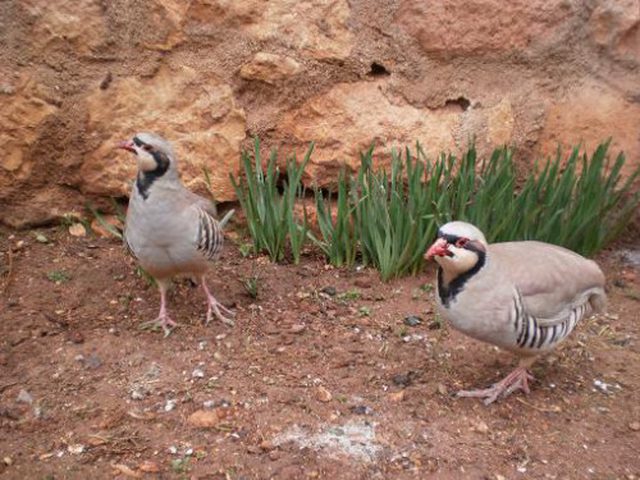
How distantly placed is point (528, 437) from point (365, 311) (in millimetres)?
1098

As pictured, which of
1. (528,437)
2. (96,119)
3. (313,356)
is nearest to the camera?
(528,437)

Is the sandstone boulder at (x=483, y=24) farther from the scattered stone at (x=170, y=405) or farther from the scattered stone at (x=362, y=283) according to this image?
the scattered stone at (x=170, y=405)

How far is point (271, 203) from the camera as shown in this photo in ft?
13.6

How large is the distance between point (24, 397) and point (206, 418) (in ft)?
2.49

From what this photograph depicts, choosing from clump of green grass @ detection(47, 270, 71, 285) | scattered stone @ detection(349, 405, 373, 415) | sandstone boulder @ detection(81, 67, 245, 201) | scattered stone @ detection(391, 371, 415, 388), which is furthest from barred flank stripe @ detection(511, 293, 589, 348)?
clump of green grass @ detection(47, 270, 71, 285)

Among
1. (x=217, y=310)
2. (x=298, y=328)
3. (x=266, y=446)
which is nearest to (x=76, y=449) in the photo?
(x=266, y=446)

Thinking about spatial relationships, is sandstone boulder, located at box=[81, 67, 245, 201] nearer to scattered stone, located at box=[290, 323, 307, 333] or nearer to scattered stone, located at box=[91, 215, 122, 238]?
scattered stone, located at box=[91, 215, 122, 238]

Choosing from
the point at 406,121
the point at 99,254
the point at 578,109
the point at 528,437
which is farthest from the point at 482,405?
the point at 99,254

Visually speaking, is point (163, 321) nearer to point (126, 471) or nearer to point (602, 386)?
point (126, 471)

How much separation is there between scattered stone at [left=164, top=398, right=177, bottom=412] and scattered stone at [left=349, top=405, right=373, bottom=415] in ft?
2.35

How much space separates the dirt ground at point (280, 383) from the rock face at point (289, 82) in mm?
532

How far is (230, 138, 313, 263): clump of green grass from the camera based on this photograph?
163 inches

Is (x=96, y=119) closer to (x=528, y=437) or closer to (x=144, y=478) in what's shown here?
(x=144, y=478)

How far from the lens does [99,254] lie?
4324mm
